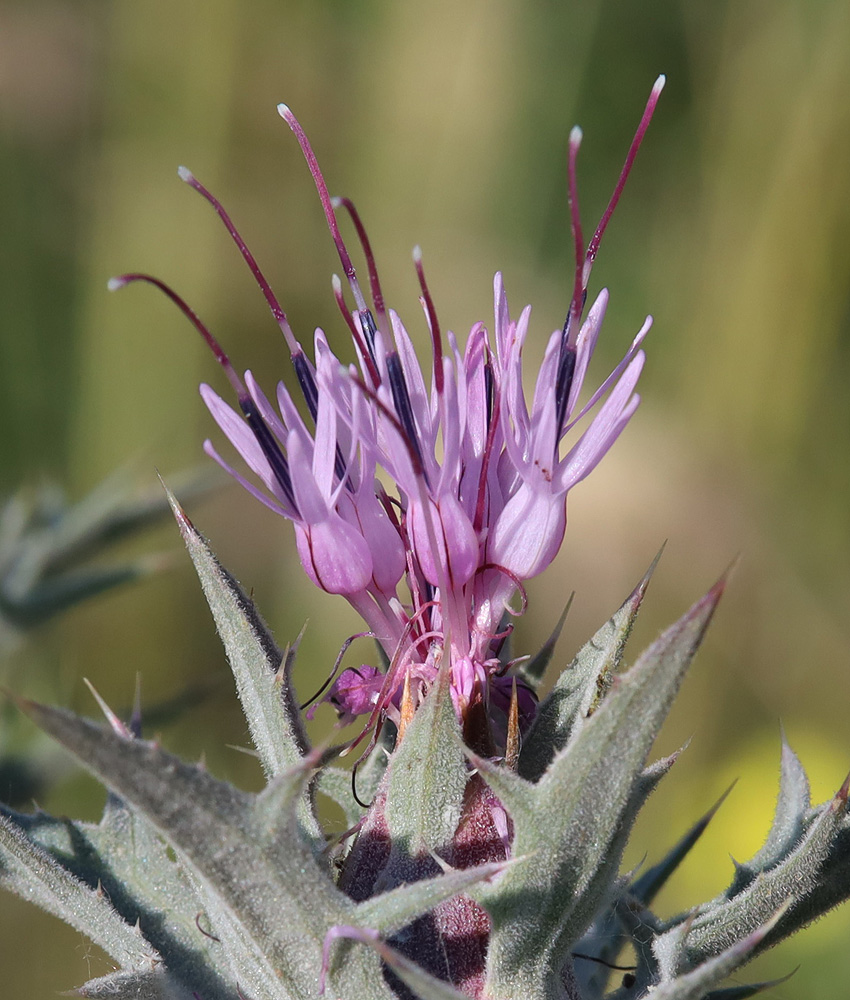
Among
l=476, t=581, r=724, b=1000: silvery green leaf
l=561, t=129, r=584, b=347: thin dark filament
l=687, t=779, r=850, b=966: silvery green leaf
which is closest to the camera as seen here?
l=476, t=581, r=724, b=1000: silvery green leaf

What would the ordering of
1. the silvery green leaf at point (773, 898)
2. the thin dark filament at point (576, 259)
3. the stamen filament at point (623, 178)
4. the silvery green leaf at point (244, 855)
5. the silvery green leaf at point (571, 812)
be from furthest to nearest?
the stamen filament at point (623, 178) < the thin dark filament at point (576, 259) < the silvery green leaf at point (773, 898) < the silvery green leaf at point (571, 812) < the silvery green leaf at point (244, 855)

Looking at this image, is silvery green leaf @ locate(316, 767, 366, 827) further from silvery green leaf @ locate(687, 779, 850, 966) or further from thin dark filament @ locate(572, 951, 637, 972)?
silvery green leaf @ locate(687, 779, 850, 966)

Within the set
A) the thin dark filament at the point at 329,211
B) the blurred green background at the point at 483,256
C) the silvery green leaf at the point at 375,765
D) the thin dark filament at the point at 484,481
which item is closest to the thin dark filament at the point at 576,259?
the thin dark filament at the point at 484,481

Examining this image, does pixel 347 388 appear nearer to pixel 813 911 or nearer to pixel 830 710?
pixel 813 911

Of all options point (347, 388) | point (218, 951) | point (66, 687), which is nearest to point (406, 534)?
point (347, 388)

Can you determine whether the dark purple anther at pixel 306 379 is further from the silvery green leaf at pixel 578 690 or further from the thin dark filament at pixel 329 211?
the silvery green leaf at pixel 578 690

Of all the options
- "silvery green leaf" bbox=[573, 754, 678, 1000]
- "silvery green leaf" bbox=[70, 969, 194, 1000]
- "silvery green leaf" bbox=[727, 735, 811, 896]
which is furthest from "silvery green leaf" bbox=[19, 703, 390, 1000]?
"silvery green leaf" bbox=[727, 735, 811, 896]
